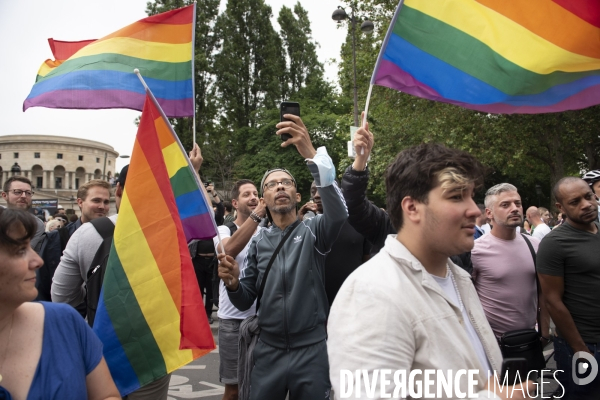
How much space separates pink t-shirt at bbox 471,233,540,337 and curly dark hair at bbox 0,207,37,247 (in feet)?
9.98

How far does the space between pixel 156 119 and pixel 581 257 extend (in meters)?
2.99

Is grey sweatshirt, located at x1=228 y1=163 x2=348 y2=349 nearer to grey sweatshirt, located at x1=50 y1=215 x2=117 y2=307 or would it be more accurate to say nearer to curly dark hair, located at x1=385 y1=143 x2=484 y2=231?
grey sweatshirt, located at x1=50 y1=215 x2=117 y2=307

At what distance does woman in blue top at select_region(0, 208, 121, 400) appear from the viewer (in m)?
1.90

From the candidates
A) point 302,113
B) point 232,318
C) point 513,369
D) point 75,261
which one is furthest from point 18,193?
point 302,113

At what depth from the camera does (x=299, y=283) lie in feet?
9.83

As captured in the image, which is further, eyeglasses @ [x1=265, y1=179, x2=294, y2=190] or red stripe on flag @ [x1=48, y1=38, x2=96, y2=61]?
red stripe on flag @ [x1=48, y1=38, x2=96, y2=61]

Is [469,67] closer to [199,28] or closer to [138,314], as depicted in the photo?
[138,314]

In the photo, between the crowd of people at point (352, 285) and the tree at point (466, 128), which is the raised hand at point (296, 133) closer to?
the crowd of people at point (352, 285)

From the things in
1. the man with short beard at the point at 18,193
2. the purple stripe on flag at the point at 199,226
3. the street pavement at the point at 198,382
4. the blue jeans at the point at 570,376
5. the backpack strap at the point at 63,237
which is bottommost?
the street pavement at the point at 198,382

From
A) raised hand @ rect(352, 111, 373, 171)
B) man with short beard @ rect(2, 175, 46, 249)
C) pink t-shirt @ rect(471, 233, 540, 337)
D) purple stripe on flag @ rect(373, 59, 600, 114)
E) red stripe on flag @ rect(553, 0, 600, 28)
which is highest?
red stripe on flag @ rect(553, 0, 600, 28)

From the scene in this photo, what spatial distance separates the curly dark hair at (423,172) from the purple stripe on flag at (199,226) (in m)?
2.06

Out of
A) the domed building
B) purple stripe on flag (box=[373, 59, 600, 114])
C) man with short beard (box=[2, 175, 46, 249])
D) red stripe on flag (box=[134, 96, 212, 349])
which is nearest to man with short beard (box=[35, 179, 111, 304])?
man with short beard (box=[2, 175, 46, 249])

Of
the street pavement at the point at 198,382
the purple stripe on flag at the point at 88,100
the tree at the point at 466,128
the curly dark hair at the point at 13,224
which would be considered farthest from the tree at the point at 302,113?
the curly dark hair at the point at 13,224

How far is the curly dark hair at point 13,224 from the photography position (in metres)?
1.94
